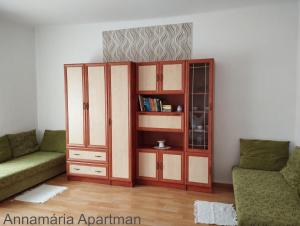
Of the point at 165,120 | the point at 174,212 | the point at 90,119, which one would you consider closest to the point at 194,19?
the point at 165,120

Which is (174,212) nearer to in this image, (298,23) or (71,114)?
(71,114)

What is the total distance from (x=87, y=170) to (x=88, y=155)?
0.24 m

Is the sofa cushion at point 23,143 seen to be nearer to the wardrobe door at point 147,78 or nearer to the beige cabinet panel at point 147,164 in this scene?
the beige cabinet panel at point 147,164

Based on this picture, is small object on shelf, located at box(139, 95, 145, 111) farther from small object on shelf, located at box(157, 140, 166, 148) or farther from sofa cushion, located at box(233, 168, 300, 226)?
sofa cushion, located at box(233, 168, 300, 226)

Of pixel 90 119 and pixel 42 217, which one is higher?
pixel 90 119

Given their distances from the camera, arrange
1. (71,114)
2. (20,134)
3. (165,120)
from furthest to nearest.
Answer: (20,134)
(71,114)
(165,120)

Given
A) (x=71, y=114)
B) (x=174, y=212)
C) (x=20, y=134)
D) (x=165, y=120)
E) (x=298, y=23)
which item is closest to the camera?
(x=174, y=212)

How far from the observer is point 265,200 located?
2.25 meters

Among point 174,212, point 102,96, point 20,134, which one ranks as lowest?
point 174,212

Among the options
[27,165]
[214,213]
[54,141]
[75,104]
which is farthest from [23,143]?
[214,213]

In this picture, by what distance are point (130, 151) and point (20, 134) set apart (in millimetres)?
2022

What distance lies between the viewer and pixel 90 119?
374 cm

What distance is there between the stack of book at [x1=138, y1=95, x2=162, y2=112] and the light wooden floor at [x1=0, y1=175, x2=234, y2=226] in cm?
117

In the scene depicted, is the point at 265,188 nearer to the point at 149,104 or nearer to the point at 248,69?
the point at 248,69
